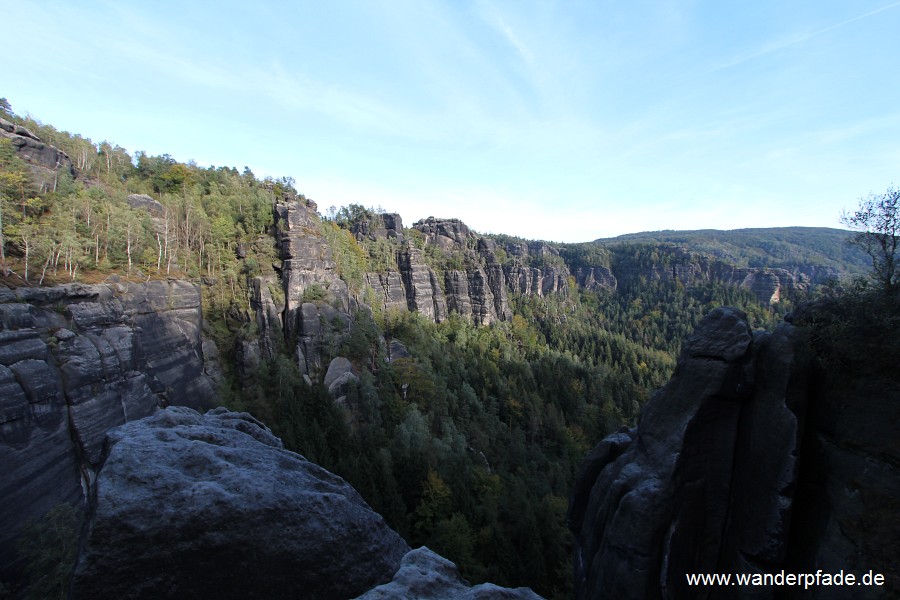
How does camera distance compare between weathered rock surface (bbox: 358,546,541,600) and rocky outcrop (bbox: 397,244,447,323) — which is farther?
rocky outcrop (bbox: 397,244,447,323)

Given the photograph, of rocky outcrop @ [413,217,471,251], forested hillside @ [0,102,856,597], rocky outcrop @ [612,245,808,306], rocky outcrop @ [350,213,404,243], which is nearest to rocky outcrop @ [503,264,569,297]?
rocky outcrop @ [413,217,471,251]

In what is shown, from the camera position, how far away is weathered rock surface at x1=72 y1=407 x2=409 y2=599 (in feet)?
18.2

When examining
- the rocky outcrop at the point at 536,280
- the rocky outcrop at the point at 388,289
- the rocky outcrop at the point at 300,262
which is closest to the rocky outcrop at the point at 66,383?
the rocky outcrop at the point at 300,262

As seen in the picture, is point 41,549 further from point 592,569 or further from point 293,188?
point 293,188

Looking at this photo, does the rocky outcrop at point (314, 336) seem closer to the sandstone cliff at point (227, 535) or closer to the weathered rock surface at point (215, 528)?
the weathered rock surface at point (215, 528)

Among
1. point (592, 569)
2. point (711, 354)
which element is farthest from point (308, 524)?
point (711, 354)

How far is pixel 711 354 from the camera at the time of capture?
28.8ft

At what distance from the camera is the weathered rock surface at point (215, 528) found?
5.56 m

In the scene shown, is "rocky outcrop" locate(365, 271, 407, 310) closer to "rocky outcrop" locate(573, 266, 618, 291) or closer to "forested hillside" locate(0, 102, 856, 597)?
"forested hillside" locate(0, 102, 856, 597)

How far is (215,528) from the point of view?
20.0 ft

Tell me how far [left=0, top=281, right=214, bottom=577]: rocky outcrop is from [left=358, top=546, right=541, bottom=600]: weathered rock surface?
1833 cm

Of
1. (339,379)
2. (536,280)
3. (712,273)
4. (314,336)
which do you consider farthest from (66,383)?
(712,273)

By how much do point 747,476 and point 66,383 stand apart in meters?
28.2

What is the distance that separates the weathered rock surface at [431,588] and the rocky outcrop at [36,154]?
39.3m
